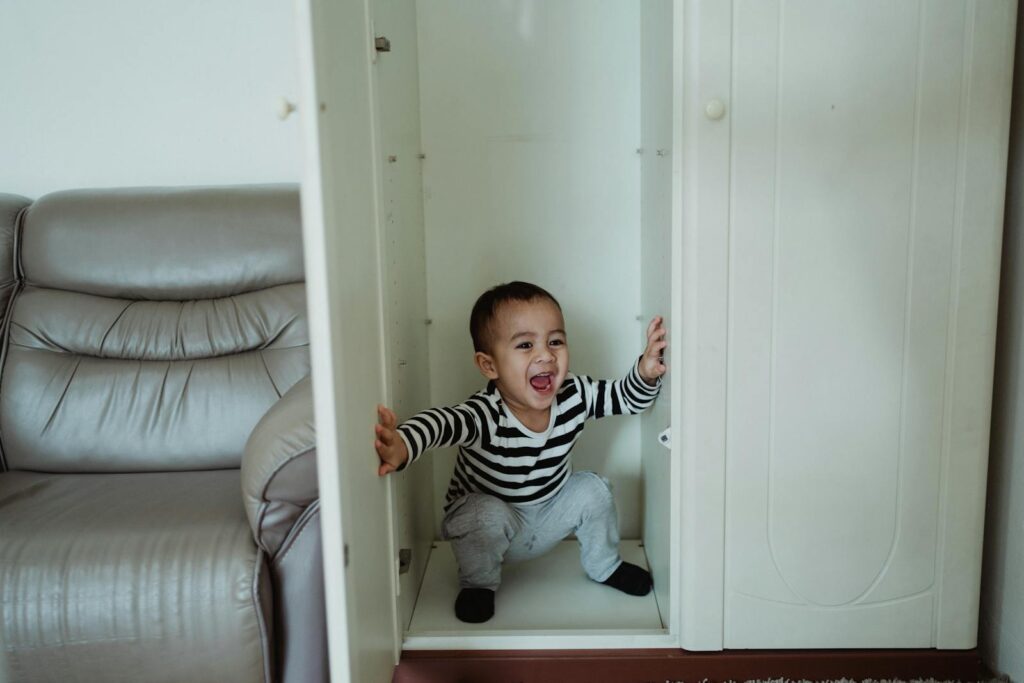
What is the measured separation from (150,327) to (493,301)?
2.20ft

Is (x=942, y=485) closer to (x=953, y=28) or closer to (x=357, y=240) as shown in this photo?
(x=953, y=28)

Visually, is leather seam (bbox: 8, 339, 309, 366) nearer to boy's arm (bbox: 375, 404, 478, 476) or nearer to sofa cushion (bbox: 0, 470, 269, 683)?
boy's arm (bbox: 375, 404, 478, 476)

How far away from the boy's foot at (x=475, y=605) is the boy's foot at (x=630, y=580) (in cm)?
23

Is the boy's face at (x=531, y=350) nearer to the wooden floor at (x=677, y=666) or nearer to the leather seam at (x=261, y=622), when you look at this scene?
the wooden floor at (x=677, y=666)

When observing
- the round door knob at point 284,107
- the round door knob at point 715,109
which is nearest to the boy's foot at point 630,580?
the round door knob at point 715,109

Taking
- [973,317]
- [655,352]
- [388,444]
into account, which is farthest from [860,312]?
[388,444]

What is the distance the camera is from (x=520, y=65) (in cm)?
160

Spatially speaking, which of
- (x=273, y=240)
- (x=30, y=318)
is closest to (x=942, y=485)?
(x=273, y=240)

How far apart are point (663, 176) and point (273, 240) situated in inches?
30.2

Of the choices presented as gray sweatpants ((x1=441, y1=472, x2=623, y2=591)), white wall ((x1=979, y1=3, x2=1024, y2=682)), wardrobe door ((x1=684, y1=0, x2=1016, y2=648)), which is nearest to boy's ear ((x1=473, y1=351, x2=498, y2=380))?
gray sweatpants ((x1=441, y1=472, x2=623, y2=591))

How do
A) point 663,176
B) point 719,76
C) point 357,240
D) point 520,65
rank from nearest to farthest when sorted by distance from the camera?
point 357,240, point 719,76, point 663,176, point 520,65

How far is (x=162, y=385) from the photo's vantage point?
1.46 metres

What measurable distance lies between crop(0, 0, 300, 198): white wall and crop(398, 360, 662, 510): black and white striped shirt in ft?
2.42

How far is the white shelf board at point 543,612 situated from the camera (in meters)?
1.25
